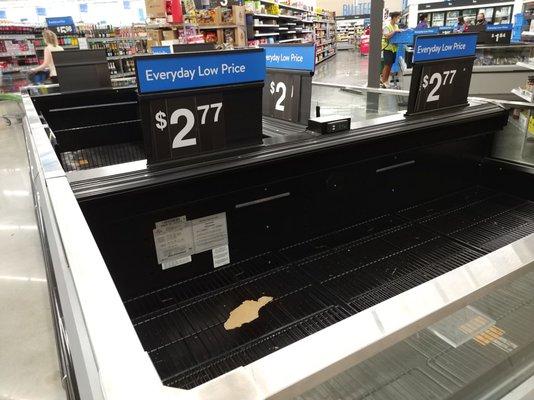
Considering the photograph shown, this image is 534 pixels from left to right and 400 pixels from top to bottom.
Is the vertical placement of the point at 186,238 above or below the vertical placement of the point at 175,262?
above

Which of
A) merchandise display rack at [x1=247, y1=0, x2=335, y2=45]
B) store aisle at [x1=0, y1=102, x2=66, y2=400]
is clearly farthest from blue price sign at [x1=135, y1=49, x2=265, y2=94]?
merchandise display rack at [x1=247, y1=0, x2=335, y2=45]

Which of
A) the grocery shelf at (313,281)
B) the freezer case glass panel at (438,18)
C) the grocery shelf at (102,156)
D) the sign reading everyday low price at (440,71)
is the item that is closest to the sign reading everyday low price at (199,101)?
the grocery shelf at (313,281)

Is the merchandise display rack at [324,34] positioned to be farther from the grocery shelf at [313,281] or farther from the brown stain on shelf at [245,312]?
the brown stain on shelf at [245,312]

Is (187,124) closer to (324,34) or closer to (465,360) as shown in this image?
(465,360)

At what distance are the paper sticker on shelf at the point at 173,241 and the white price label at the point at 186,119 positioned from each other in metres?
0.34

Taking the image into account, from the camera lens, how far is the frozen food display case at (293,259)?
22.1 inches

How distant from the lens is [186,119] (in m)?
1.61

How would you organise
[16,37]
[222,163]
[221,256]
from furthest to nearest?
[16,37] → [221,256] → [222,163]

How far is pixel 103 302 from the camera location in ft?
1.98

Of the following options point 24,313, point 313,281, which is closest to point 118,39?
point 24,313

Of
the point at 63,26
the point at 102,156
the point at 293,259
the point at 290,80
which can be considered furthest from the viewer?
the point at 63,26

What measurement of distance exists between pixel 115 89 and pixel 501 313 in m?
3.24

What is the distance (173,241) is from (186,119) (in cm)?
52

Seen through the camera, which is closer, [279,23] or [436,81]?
[436,81]
